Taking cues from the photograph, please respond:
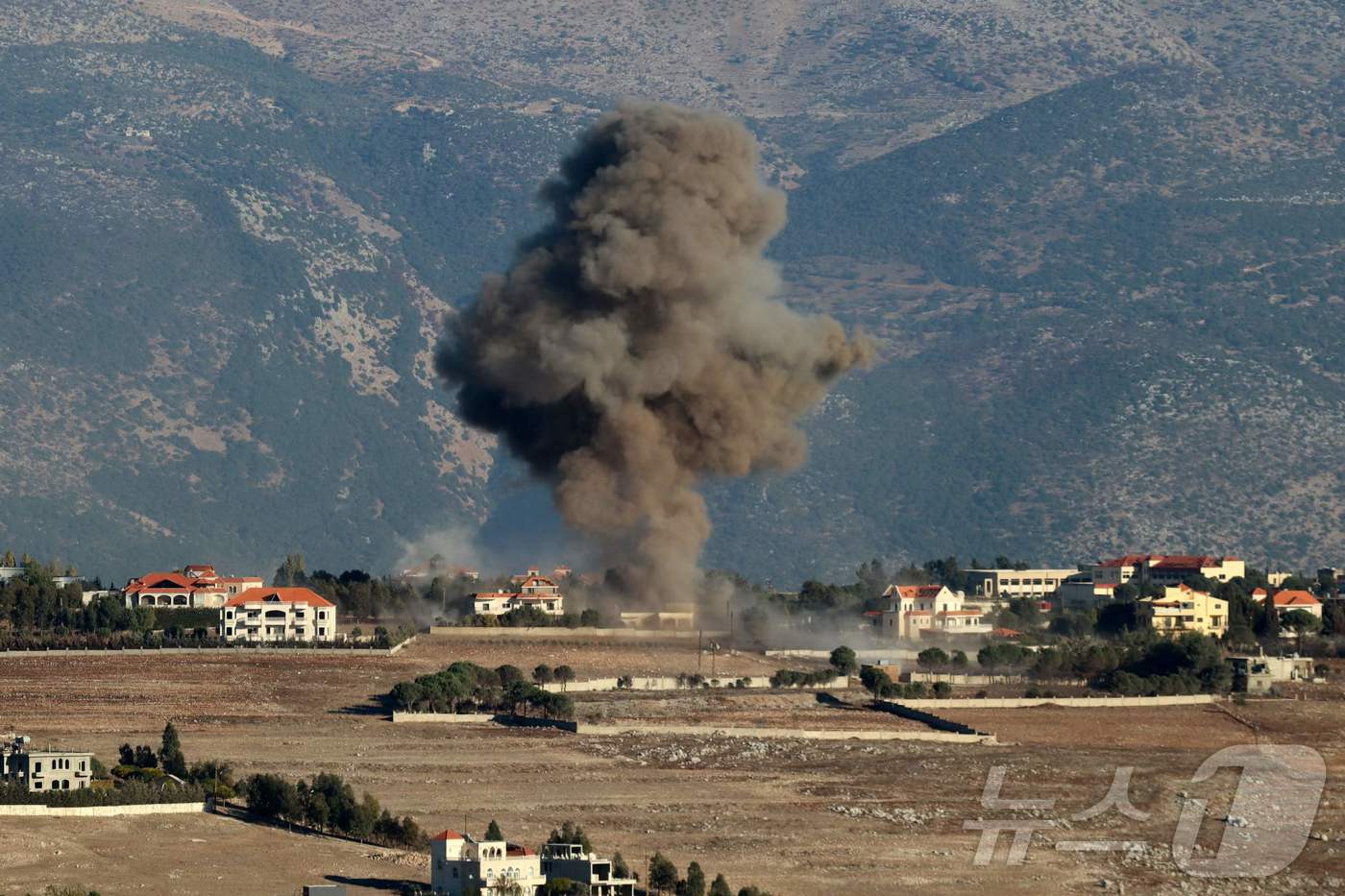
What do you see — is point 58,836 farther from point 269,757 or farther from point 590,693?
point 590,693

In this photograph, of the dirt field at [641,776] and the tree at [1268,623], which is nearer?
the dirt field at [641,776]

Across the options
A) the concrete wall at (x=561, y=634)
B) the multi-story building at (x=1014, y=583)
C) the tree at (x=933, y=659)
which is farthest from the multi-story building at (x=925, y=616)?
the multi-story building at (x=1014, y=583)

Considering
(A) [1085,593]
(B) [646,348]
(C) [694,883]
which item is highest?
(B) [646,348]

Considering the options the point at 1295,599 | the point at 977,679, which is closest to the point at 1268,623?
the point at 1295,599

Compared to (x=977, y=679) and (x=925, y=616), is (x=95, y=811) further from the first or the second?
(x=925, y=616)

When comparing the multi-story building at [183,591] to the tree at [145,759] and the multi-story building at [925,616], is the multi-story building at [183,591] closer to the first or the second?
the multi-story building at [925,616]

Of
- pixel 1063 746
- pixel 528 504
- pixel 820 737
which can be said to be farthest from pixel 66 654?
pixel 528 504
